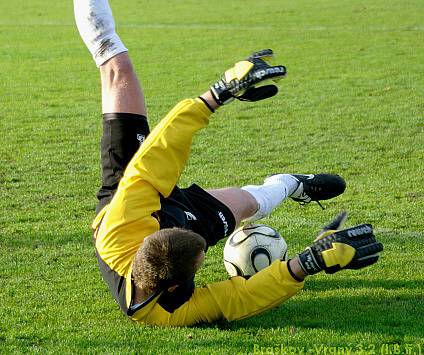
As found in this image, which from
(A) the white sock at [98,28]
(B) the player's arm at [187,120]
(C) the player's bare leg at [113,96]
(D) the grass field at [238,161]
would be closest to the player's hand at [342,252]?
(D) the grass field at [238,161]

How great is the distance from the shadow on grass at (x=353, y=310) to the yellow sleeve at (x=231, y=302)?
13 centimetres

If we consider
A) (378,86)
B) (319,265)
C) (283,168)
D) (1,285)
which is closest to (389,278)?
(319,265)

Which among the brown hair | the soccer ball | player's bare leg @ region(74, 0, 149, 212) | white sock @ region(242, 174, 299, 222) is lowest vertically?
the soccer ball

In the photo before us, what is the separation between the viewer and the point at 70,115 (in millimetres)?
11969

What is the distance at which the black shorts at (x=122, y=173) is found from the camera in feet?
18.9

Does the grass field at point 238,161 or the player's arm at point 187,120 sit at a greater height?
the player's arm at point 187,120

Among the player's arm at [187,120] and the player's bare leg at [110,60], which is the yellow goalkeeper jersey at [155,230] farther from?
the player's bare leg at [110,60]

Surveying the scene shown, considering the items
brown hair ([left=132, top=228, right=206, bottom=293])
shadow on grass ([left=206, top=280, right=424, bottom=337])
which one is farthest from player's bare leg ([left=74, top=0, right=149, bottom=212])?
shadow on grass ([left=206, top=280, right=424, bottom=337])

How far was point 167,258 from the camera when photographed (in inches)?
189

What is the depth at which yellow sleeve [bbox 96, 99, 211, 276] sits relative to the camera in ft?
16.7

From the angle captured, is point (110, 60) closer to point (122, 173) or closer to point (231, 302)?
point (122, 173)

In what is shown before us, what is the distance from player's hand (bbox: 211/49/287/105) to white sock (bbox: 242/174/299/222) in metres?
1.28

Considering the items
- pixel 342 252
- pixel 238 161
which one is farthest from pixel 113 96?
pixel 238 161

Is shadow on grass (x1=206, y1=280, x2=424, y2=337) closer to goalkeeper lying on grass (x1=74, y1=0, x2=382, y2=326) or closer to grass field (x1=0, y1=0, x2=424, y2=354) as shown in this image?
grass field (x1=0, y1=0, x2=424, y2=354)
